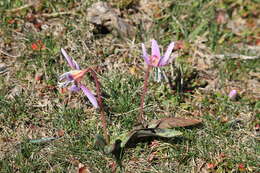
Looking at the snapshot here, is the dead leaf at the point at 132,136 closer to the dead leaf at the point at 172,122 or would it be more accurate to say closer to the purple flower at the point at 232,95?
the dead leaf at the point at 172,122

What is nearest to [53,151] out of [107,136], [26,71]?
[107,136]

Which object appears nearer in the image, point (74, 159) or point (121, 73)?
point (74, 159)

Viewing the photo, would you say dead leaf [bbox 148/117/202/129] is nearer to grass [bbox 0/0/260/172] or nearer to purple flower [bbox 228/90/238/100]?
grass [bbox 0/0/260/172]

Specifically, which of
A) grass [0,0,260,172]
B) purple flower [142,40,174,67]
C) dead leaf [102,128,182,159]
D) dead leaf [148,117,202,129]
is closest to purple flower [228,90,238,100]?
grass [0,0,260,172]

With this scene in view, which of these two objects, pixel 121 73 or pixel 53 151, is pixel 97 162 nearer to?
pixel 53 151

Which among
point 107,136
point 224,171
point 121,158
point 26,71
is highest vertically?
point 26,71

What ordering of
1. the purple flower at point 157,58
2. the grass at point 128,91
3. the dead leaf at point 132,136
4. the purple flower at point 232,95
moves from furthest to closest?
the purple flower at point 232,95 < the grass at point 128,91 < the dead leaf at point 132,136 < the purple flower at point 157,58

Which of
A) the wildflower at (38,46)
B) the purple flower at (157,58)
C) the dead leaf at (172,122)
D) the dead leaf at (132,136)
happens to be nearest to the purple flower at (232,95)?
the dead leaf at (172,122)
